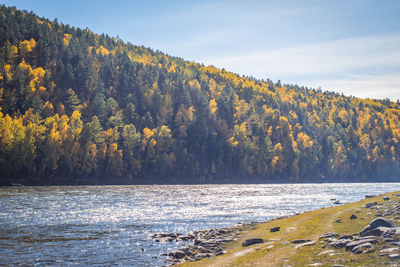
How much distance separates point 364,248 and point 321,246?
425 centimetres

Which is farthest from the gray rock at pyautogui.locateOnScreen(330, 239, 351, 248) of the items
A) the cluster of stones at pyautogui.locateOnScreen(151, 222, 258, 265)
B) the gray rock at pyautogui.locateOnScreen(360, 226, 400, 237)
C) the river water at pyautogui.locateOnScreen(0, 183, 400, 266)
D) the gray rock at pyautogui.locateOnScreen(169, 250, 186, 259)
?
the river water at pyautogui.locateOnScreen(0, 183, 400, 266)

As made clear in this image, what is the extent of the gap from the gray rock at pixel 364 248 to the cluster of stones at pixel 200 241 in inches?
471

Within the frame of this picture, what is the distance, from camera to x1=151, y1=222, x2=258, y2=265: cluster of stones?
3356 centimetres

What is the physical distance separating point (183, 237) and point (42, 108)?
121 metres

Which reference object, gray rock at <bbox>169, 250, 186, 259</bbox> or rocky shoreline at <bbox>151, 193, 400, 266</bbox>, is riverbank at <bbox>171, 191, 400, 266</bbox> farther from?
gray rock at <bbox>169, 250, 186, 259</bbox>

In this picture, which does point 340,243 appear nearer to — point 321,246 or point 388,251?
point 321,246

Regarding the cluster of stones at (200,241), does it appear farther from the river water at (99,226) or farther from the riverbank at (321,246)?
the river water at (99,226)

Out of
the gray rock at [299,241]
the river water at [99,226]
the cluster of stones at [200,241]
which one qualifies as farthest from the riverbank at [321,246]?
the river water at [99,226]

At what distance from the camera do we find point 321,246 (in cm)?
2900

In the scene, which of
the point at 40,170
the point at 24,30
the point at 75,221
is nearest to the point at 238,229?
the point at 75,221

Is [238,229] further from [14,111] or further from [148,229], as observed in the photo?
[14,111]

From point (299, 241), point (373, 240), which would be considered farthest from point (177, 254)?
point (373, 240)

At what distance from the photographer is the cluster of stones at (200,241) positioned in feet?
110

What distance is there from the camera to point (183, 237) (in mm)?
42844
